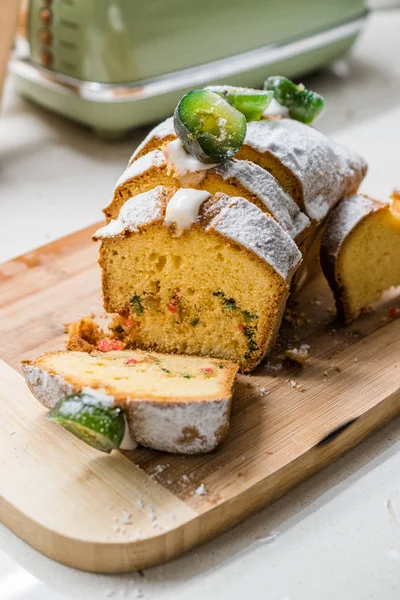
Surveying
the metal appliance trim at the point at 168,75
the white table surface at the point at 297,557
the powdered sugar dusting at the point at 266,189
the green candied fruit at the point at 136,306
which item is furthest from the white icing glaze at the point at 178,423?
the metal appliance trim at the point at 168,75

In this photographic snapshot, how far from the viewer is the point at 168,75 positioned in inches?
167

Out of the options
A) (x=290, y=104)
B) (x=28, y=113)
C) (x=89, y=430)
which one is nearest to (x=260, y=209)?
(x=290, y=104)

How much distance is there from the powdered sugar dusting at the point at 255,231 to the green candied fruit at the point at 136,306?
390mm

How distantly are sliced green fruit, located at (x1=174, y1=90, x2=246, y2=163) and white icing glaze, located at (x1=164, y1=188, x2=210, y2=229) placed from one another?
0.12 m

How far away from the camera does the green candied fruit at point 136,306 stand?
2828mm

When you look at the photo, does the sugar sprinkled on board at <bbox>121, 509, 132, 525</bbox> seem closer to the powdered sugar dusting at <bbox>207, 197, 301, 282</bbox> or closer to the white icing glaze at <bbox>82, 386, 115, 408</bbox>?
the white icing glaze at <bbox>82, 386, 115, 408</bbox>

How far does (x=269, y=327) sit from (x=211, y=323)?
185mm

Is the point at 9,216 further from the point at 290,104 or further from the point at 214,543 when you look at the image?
the point at 214,543

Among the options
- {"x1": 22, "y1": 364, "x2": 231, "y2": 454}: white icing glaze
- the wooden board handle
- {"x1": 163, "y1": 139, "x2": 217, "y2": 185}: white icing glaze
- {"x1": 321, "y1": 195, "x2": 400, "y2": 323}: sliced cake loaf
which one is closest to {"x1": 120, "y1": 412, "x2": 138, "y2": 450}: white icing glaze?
{"x1": 22, "y1": 364, "x2": 231, "y2": 454}: white icing glaze

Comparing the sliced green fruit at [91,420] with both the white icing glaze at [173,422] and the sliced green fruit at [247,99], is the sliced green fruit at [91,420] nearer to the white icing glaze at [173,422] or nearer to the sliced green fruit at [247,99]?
the white icing glaze at [173,422]

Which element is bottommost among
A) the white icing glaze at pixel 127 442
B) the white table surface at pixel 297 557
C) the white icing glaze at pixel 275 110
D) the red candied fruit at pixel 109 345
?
the white table surface at pixel 297 557

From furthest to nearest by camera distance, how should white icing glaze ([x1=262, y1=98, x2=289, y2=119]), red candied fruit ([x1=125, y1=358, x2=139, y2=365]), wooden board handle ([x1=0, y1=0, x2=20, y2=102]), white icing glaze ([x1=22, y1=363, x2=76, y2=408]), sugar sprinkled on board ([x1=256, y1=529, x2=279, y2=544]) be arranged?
wooden board handle ([x1=0, y1=0, x2=20, y2=102]), white icing glaze ([x1=262, y1=98, x2=289, y2=119]), red candied fruit ([x1=125, y1=358, x2=139, y2=365]), white icing glaze ([x1=22, y1=363, x2=76, y2=408]), sugar sprinkled on board ([x1=256, y1=529, x2=279, y2=544])

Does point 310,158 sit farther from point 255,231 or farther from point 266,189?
point 255,231

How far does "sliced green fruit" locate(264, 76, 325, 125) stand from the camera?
311 cm
